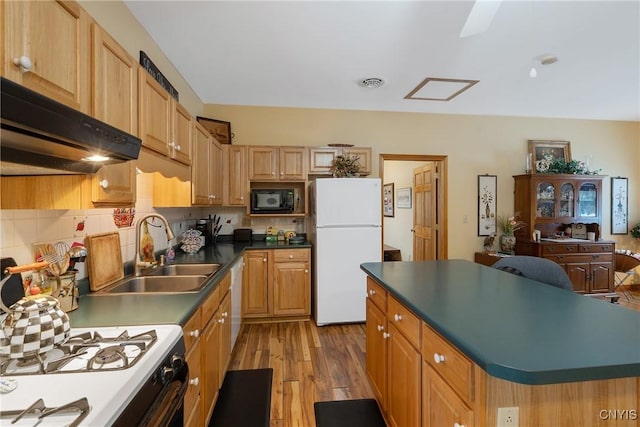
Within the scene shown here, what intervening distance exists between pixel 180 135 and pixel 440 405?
85.8 inches

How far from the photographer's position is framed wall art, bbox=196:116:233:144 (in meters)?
3.61

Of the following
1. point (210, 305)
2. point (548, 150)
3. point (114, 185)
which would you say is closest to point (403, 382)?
point (210, 305)

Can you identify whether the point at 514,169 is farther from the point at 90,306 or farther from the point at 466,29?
the point at 90,306

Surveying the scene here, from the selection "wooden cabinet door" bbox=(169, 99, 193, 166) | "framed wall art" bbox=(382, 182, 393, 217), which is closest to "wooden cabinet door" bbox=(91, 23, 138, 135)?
"wooden cabinet door" bbox=(169, 99, 193, 166)

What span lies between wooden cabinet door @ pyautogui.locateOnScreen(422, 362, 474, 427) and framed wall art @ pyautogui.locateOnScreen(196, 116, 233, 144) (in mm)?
3402

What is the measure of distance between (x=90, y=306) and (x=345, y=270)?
2.43 meters

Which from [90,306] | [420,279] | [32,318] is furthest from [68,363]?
[420,279]

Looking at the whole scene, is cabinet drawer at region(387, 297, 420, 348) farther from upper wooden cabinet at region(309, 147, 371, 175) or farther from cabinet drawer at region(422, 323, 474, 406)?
upper wooden cabinet at region(309, 147, 371, 175)

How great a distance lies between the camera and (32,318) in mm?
903

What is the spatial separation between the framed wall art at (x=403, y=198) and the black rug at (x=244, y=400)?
13.5 ft

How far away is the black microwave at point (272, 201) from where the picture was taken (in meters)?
3.67

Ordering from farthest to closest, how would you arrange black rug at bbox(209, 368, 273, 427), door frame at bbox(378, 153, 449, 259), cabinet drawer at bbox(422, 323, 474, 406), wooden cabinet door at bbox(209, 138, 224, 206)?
door frame at bbox(378, 153, 449, 259)
wooden cabinet door at bbox(209, 138, 224, 206)
black rug at bbox(209, 368, 273, 427)
cabinet drawer at bbox(422, 323, 474, 406)

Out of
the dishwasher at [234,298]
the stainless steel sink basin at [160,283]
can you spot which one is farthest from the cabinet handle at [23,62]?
the dishwasher at [234,298]

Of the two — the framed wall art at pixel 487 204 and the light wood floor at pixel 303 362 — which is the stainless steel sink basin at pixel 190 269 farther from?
the framed wall art at pixel 487 204
